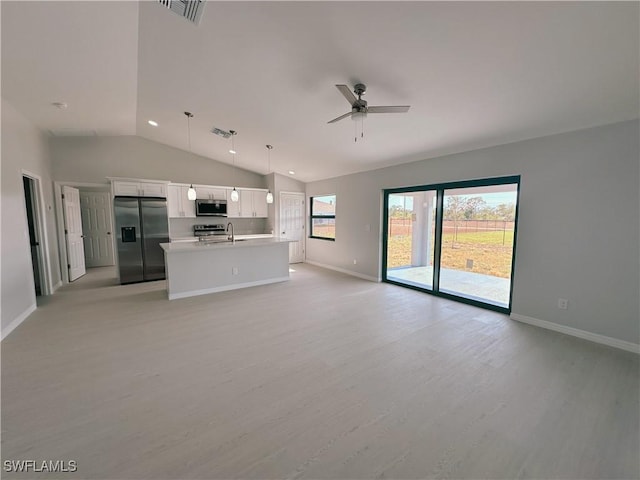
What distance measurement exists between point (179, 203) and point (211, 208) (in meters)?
0.70

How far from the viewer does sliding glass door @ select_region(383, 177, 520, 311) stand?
3756mm

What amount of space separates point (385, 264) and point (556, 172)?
3.07 m

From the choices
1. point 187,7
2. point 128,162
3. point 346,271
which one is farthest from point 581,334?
point 128,162

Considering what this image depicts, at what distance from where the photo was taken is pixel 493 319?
3516 mm

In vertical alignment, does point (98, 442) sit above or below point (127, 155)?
below

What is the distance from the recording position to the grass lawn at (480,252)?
3758 millimetres

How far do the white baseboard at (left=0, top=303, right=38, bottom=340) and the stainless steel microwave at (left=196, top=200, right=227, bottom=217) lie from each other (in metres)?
Answer: 3.21

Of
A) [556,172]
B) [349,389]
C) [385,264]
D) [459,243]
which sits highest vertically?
[556,172]

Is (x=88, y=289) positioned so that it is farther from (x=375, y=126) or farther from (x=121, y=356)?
(x=375, y=126)

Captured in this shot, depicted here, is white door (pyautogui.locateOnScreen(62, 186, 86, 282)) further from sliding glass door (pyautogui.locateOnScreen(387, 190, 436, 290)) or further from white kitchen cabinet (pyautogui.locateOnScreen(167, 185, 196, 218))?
sliding glass door (pyautogui.locateOnScreen(387, 190, 436, 290))

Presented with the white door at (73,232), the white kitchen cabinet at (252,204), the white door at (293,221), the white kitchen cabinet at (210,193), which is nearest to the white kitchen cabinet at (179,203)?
the white kitchen cabinet at (210,193)

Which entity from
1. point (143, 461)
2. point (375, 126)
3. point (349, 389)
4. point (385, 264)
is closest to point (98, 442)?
point (143, 461)

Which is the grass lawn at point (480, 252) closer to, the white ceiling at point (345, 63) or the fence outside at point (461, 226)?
the fence outside at point (461, 226)

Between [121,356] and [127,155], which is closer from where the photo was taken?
[121,356]
